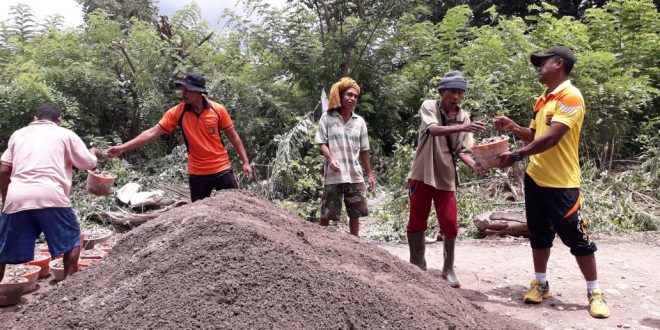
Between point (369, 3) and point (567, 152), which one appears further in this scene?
point (369, 3)

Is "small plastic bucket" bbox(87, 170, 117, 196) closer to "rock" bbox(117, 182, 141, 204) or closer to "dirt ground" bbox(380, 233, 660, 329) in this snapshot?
"dirt ground" bbox(380, 233, 660, 329)

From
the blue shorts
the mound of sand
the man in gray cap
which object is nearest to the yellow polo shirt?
the man in gray cap

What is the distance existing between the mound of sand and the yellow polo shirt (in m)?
0.99

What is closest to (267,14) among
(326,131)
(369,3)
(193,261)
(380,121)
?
(369,3)

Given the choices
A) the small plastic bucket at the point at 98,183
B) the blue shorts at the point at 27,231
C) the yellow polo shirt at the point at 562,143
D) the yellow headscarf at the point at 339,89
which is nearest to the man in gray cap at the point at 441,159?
the yellow polo shirt at the point at 562,143

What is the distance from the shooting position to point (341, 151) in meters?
4.16

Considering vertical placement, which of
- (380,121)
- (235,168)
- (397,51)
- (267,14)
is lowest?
(235,168)

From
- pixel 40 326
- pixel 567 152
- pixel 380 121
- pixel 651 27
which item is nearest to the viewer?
pixel 40 326

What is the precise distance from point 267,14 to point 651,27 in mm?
6492

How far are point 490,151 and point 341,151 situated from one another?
1.35 meters

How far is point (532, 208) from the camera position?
11.2 ft

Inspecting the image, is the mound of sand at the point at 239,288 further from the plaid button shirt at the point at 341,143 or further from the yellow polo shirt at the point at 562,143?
the plaid button shirt at the point at 341,143

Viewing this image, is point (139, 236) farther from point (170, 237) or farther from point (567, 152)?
point (567, 152)

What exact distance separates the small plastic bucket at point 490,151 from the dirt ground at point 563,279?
1013 millimetres
